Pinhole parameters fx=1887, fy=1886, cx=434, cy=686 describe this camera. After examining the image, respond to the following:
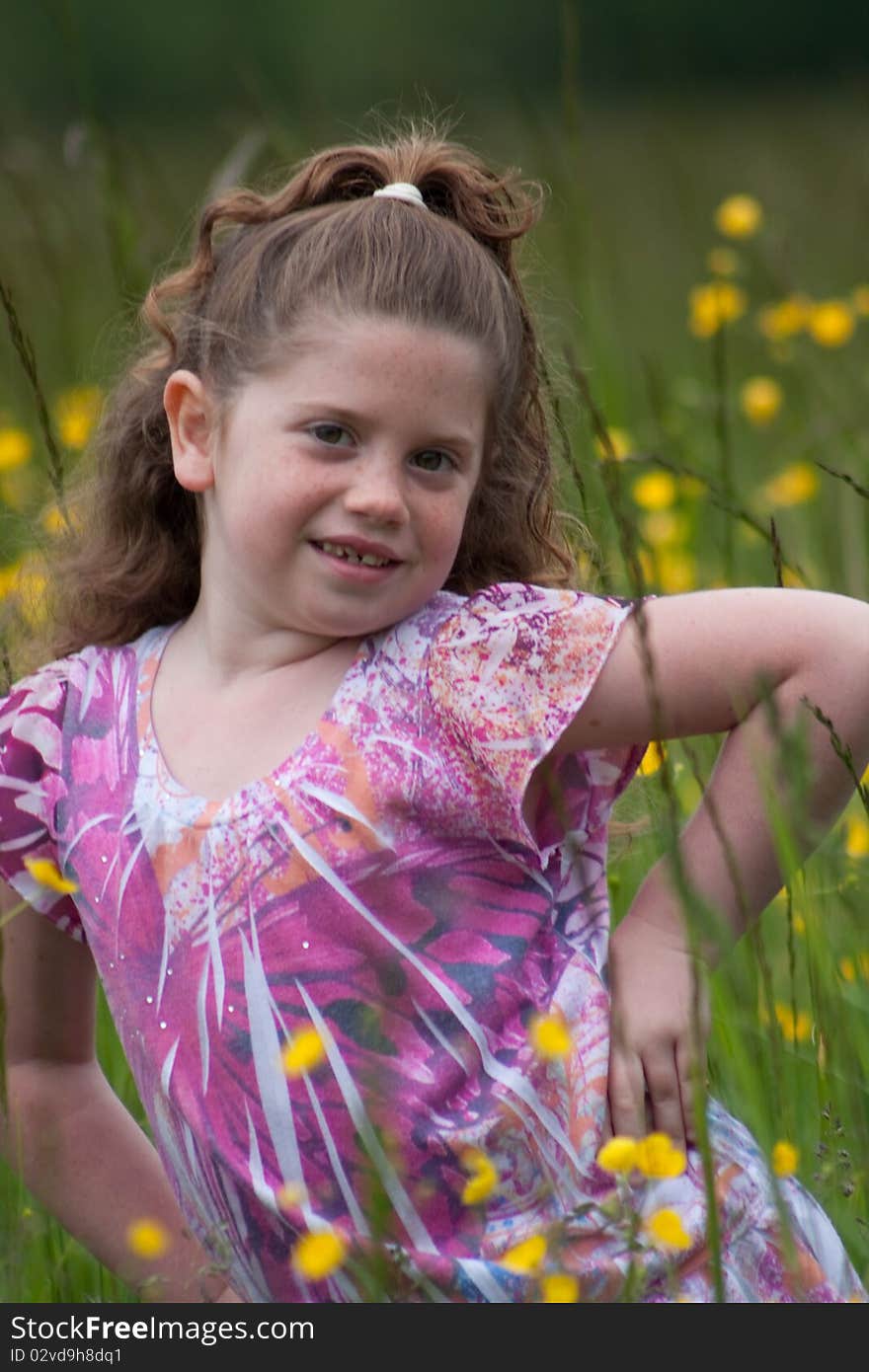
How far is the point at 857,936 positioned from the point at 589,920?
21 cm

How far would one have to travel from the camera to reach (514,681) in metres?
1.41

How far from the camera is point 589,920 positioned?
1.47 metres

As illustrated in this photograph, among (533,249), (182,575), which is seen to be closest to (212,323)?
(182,575)

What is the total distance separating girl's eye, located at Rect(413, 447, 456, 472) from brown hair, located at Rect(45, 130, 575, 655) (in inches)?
3.7

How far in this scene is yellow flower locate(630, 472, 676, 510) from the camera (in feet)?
9.90

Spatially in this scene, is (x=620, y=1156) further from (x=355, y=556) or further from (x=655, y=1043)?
(x=355, y=556)

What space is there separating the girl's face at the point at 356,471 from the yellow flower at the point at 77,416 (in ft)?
3.25

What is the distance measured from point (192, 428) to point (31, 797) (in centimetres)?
34

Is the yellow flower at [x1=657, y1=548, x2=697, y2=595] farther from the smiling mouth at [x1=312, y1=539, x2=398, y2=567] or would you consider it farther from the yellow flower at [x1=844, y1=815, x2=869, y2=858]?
the smiling mouth at [x1=312, y1=539, x2=398, y2=567]

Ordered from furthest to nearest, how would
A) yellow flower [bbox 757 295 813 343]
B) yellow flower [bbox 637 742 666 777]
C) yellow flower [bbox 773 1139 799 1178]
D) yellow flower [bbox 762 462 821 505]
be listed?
yellow flower [bbox 762 462 821 505] < yellow flower [bbox 757 295 813 343] < yellow flower [bbox 637 742 666 777] < yellow flower [bbox 773 1139 799 1178]

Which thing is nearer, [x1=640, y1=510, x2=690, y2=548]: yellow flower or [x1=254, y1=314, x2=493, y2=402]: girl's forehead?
[x1=254, y1=314, x2=493, y2=402]: girl's forehead

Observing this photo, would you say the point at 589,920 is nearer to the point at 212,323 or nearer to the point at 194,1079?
the point at 194,1079

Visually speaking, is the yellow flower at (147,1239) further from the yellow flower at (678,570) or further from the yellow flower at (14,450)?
the yellow flower at (14,450)

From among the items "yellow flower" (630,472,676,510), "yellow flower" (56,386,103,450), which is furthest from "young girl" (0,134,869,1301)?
"yellow flower" (630,472,676,510)
